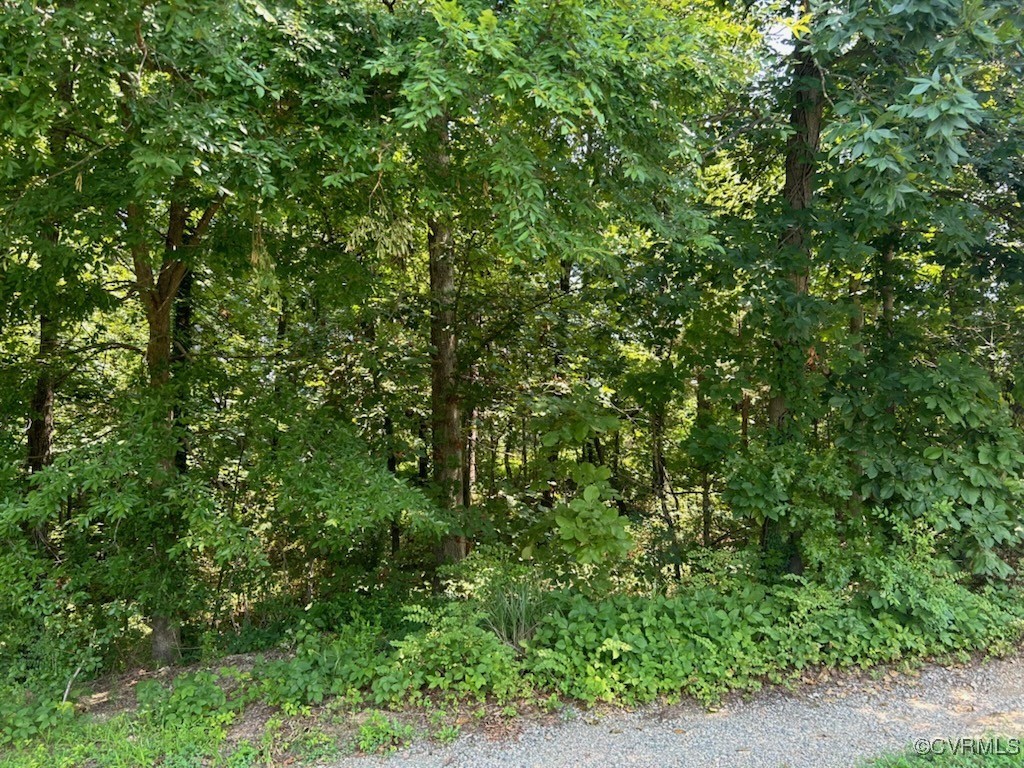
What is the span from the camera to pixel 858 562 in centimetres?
405

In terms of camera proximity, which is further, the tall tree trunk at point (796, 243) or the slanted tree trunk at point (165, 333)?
the tall tree trunk at point (796, 243)

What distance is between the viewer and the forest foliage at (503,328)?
2.87 meters

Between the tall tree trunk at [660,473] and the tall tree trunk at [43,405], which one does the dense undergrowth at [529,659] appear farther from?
the tall tree trunk at [43,405]

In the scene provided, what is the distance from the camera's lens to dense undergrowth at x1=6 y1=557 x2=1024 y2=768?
10.8ft

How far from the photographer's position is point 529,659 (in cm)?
361

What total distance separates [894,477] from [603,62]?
357cm

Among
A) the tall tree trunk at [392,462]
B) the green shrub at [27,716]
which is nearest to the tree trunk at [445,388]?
the tall tree trunk at [392,462]

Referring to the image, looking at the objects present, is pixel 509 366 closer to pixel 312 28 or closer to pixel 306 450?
pixel 306 450

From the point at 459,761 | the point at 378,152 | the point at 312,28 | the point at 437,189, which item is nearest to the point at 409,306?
the point at 437,189

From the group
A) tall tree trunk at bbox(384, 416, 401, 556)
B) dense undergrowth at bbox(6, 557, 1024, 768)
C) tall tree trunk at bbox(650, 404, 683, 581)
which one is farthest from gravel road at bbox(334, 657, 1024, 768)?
tall tree trunk at bbox(384, 416, 401, 556)

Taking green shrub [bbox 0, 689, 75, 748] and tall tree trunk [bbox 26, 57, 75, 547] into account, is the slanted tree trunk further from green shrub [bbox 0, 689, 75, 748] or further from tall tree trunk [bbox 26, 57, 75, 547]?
green shrub [bbox 0, 689, 75, 748]

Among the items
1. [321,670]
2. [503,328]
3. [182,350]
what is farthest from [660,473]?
[182,350]
